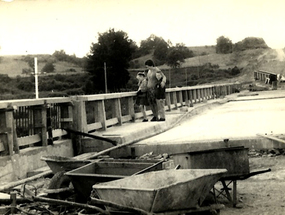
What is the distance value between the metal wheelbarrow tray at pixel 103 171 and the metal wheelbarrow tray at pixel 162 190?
477 mm

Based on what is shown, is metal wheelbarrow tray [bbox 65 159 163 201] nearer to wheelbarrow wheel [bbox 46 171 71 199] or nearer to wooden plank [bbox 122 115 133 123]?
wheelbarrow wheel [bbox 46 171 71 199]

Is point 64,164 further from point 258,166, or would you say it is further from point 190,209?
point 258,166

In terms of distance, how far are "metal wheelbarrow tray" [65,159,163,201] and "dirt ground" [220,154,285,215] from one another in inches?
52.3


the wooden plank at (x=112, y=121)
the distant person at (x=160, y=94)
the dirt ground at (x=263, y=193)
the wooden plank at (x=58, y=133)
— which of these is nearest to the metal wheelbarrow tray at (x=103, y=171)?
the dirt ground at (x=263, y=193)

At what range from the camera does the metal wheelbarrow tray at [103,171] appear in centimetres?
652

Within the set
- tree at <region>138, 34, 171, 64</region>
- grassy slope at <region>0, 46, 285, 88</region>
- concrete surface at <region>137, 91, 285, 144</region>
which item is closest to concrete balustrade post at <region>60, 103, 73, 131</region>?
concrete surface at <region>137, 91, 285, 144</region>

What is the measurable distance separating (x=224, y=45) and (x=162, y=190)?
110515 mm

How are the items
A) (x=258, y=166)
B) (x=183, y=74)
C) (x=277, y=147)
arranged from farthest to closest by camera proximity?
(x=183, y=74) < (x=277, y=147) < (x=258, y=166)

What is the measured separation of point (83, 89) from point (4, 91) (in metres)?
12.0

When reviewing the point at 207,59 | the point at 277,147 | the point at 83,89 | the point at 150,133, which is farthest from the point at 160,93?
the point at 207,59

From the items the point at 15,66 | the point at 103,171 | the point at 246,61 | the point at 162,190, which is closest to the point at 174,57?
the point at 246,61

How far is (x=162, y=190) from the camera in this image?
486 centimetres

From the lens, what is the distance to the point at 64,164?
7.54 meters

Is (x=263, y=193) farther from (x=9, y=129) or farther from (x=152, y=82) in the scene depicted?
(x=152, y=82)
